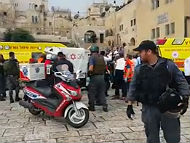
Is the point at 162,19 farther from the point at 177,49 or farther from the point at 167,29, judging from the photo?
the point at 177,49

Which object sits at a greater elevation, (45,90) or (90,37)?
(90,37)

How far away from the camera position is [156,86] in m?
3.72

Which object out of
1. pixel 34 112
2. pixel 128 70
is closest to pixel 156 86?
pixel 34 112

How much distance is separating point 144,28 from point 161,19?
4.05 m

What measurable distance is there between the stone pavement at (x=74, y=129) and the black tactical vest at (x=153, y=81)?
1.42 metres

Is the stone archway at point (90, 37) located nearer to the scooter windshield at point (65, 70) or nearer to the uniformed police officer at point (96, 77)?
the uniformed police officer at point (96, 77)

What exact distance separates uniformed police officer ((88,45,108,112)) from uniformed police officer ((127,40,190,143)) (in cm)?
408

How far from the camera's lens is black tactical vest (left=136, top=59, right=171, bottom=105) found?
146 inches

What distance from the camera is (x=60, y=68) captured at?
6.97 metres

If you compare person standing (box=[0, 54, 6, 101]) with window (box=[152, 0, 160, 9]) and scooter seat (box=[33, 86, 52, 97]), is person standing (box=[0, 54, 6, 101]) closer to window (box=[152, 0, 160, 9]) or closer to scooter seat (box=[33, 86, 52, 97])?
scooter seat (box=[33, 86, 52, 97])

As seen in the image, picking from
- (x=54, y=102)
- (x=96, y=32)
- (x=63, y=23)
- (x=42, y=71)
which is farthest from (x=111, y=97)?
(x=63, y=23)

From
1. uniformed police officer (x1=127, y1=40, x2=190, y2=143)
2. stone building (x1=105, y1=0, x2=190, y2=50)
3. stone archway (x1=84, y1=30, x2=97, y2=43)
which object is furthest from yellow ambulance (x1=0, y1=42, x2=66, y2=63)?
stone archway (x1=84, y1=30, x2=97, y2=43)

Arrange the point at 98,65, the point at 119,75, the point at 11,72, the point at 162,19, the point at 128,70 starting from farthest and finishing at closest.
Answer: the point at 162,19 < the point at 119,75 < the point at 11,72 < the point at 128,70 < the point at 98,65

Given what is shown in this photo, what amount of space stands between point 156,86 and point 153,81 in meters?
0.07
